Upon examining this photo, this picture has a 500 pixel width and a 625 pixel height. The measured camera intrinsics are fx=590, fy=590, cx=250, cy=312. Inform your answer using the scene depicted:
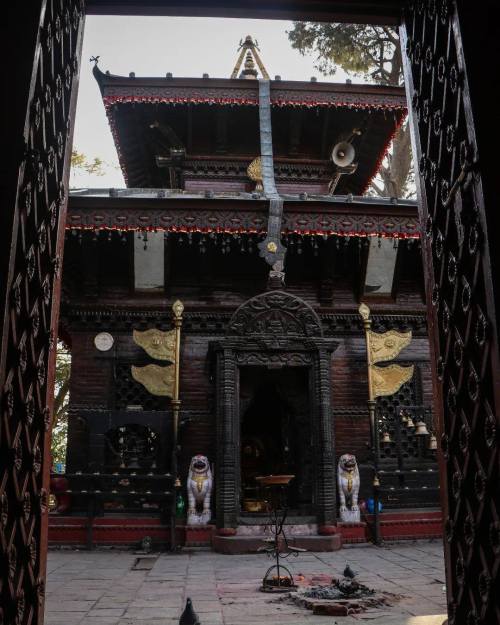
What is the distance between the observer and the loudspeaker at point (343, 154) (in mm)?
14797

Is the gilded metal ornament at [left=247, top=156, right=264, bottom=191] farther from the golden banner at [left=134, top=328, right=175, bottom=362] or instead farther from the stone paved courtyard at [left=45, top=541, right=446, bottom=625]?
the stone paved courtyard at [left=45, top=541, right=446, bottom=625]

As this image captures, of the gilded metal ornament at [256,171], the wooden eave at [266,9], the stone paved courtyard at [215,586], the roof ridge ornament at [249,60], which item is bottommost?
the stone paved courtyard at [215,586]

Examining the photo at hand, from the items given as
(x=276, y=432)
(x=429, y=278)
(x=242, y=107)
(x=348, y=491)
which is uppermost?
(x=242, y=107)

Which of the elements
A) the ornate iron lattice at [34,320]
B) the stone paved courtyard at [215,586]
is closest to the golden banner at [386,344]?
the stone paved courtyard at [215,586]

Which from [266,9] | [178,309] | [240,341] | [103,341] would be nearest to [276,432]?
[240,341]

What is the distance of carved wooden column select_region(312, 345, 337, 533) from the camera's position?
10.3 metres

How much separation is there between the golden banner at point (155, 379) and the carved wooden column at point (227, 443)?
1.13 m

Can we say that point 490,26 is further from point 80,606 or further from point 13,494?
point 80,606

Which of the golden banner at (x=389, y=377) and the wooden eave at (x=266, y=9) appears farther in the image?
the golden banner at (x=389, y=377)

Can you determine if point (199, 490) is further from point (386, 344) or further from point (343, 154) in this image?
point (343, 154)

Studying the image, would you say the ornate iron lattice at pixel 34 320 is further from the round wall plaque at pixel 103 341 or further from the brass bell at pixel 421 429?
the brass bell at pixel 421 429

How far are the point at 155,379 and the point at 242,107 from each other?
7057 mm

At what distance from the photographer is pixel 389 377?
459 inches

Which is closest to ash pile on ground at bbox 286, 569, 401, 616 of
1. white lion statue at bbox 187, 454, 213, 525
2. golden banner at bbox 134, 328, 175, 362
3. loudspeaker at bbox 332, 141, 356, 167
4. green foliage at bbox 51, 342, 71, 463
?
white lion statue at bbox 187, 454, 213, 525
